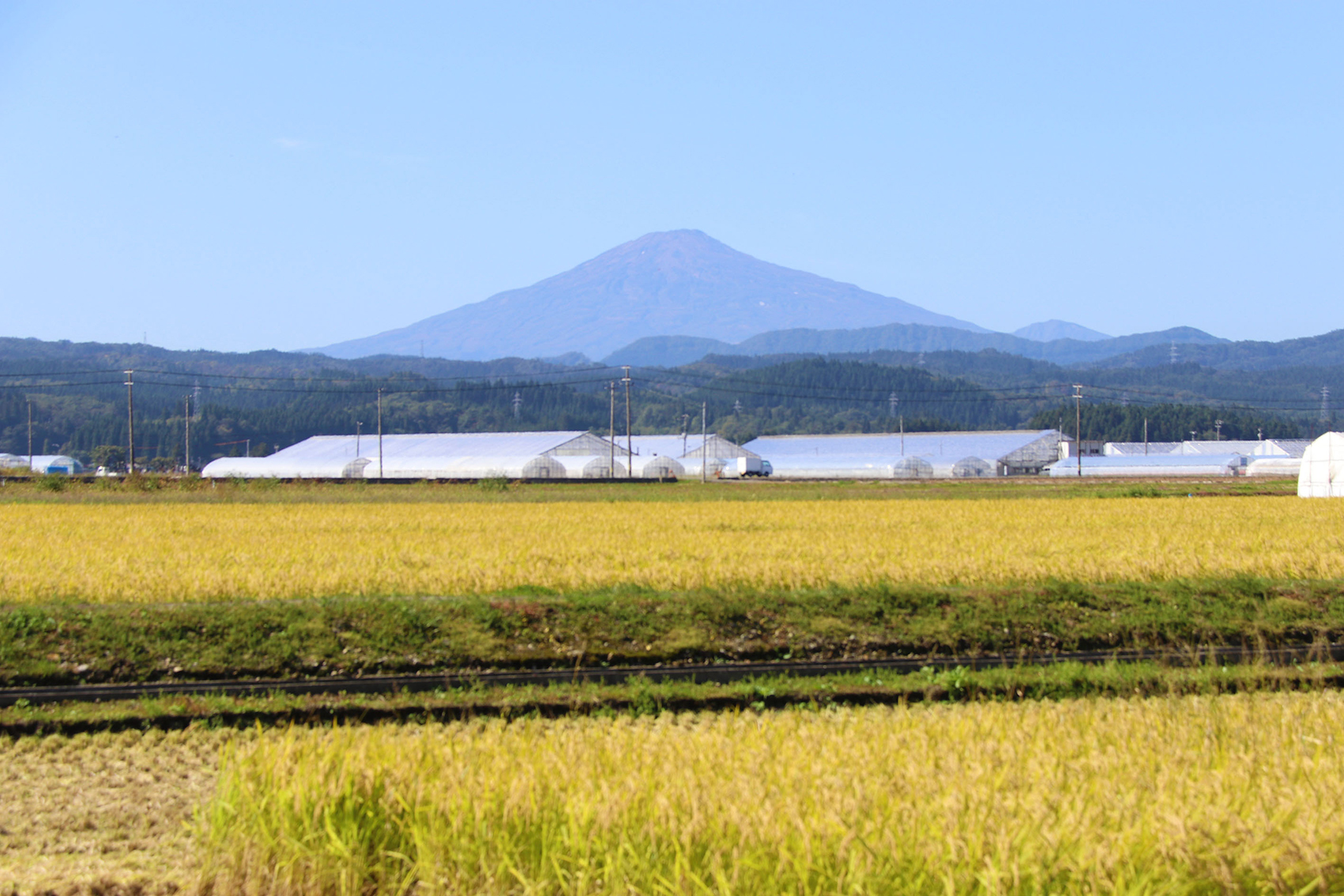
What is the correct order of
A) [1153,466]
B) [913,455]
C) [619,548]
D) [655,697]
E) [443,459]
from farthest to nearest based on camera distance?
[913,455] < [443,459] < [1153,466] < [619,548] < [655,697]

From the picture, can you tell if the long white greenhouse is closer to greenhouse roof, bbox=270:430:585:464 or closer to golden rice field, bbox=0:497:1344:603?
greenhouse roof, bbox=270:430:585:464

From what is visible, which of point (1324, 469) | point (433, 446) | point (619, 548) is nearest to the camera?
point (619, 548)

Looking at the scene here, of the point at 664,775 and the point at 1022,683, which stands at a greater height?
the point at 664,775

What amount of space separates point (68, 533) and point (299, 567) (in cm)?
1244

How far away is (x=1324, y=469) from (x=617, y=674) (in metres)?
47.3

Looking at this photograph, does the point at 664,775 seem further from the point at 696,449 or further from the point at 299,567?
A: the point at 696,449

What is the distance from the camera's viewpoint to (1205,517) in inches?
1358

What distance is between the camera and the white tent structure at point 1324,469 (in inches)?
1948

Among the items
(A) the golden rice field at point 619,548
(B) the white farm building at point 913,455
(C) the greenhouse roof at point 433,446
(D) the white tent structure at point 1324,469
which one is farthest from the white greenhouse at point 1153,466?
(A) the golden rice field at point 619,548

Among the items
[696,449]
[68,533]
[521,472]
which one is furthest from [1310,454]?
[696,449]

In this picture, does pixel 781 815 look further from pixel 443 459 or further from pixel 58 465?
pixel 58 465

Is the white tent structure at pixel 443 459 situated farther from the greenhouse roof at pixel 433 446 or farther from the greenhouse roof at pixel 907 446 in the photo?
the greenhouse roof at pixel 907 446

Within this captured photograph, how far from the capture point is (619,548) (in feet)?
78.4

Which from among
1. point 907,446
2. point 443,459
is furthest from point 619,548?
point 907,446
